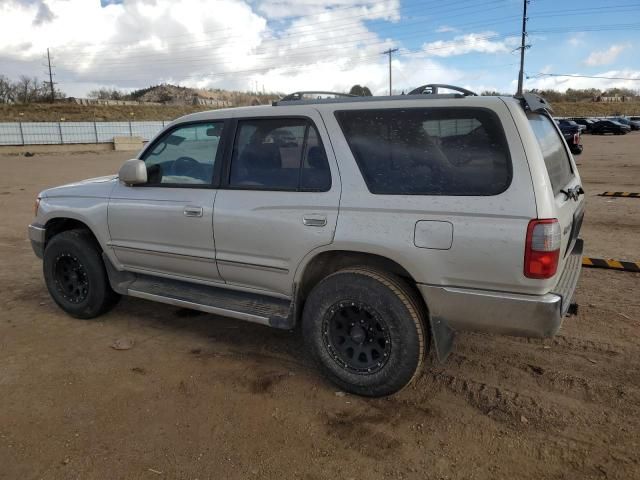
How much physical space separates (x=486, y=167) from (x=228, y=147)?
1.85 meters

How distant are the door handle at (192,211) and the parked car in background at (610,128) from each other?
4518cm

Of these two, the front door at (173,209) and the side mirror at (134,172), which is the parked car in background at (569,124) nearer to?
the front door at (173,209)

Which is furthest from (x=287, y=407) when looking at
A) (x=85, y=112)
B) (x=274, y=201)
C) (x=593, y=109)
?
(x=593, y=109)

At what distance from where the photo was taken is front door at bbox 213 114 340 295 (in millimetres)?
3260

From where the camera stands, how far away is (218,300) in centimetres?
381

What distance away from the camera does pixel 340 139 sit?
128 inches

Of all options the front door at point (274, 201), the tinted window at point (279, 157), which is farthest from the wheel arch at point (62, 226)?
the tinted window at point (279, 157)

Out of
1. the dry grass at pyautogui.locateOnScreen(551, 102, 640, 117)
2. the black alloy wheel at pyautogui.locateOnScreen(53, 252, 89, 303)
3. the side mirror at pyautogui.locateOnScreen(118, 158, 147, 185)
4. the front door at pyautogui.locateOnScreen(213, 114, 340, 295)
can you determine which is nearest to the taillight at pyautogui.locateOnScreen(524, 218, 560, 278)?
the front door at pyautogui.locateOnScreen(213, 114, 340, 295)

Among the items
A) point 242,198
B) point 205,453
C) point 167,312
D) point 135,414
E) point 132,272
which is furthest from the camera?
point 167,312

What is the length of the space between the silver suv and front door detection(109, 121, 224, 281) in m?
0.01

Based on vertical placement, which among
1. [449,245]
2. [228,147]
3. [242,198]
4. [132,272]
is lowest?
[132,272]

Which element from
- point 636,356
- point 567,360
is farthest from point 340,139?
point 636,356

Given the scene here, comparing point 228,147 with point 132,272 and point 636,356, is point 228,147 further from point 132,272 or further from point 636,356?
point 636,356

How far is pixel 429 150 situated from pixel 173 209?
1.98 meters
